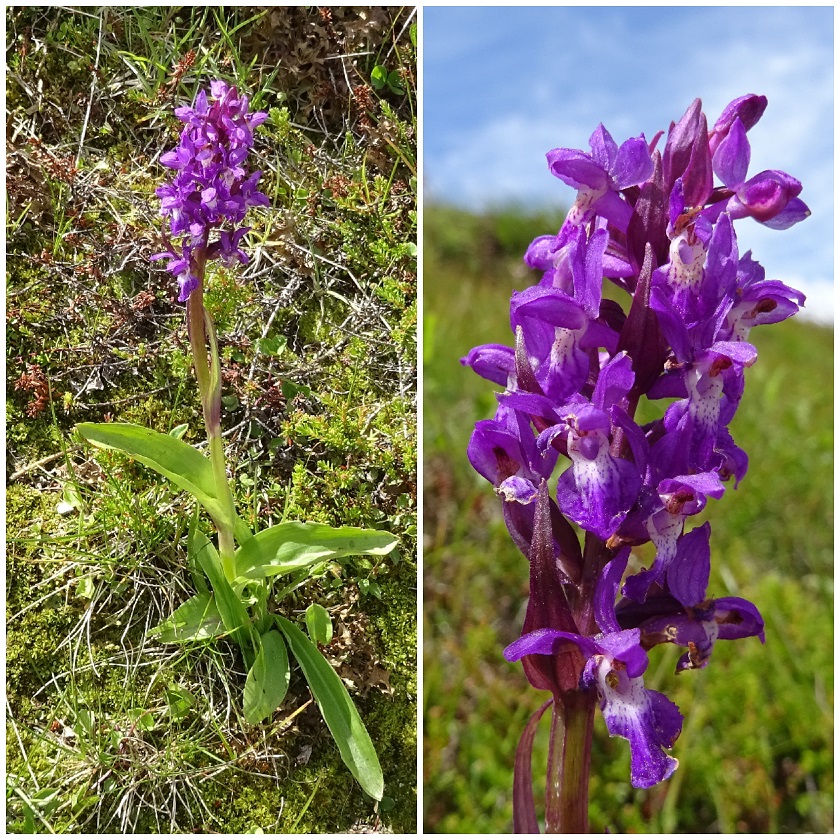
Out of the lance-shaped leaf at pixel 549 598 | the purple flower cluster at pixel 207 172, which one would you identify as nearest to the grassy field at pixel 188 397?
the purple flower cluster at pixel 207 172

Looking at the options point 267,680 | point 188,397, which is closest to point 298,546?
point 267,680

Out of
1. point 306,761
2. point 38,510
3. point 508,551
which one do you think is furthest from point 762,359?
point 38,510

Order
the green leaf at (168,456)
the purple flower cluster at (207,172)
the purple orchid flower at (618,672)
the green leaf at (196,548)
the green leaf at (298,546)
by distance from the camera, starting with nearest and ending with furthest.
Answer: the purple orchid flower at (618,672), the purple flower cluster at (207,172), the green leaf at (168,456), the green leaf at (298,546), the green leaf at (196,548)

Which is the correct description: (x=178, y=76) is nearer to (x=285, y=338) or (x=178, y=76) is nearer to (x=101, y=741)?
(x=285, y=338)

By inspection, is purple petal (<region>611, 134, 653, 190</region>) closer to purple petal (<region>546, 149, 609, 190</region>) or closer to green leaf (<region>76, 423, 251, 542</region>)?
purple petal (<region>546, 149, 609, 190</region>)

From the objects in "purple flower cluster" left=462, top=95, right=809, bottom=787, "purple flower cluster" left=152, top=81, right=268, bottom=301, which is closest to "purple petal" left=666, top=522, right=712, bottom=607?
"purple flower cluster" left=462, top=95, right=809, bottom=787

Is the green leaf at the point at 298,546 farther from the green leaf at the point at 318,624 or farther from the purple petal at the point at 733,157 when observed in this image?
the purple petal at the point at 733,157

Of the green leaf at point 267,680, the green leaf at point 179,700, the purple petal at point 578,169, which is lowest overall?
the green leaf at point 179,700

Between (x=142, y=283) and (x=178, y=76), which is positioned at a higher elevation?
(x=178, y=76)
